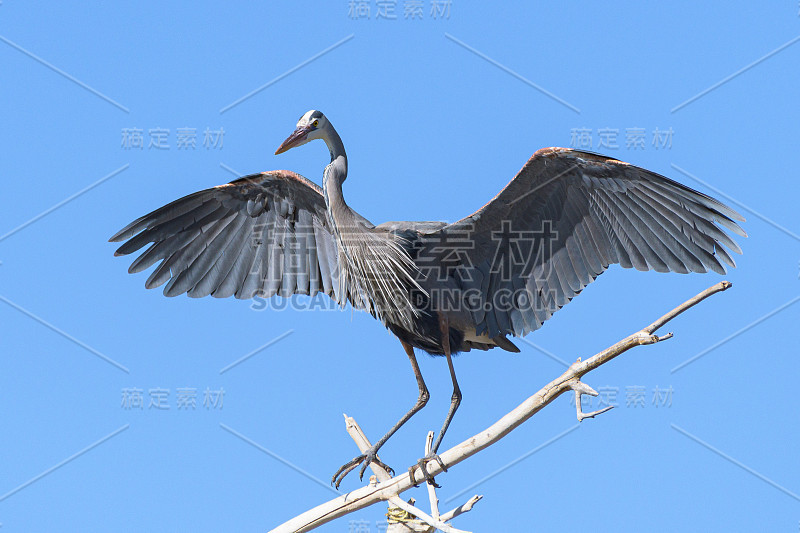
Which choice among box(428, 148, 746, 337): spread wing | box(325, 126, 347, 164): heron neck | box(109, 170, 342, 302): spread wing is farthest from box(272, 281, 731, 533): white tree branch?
box(325, 126, 347, 164): heron neck

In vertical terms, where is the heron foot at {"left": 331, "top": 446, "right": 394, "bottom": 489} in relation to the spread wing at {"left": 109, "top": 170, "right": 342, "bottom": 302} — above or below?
below

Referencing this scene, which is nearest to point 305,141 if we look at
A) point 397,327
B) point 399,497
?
point 397,327

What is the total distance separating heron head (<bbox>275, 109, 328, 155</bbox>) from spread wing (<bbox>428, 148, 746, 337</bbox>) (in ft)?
4.32

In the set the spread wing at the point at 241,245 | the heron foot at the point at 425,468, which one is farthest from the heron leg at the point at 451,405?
the spread wing at the point at 241,245

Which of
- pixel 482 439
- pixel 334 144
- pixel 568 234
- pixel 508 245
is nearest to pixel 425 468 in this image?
pixel 482 439

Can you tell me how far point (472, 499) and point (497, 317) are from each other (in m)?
1.79

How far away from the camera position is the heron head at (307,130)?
23.7 feet

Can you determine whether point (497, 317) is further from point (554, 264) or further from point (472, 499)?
point (472, 499)

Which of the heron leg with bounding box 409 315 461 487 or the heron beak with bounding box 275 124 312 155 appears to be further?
the heron beak with bounding box 275 124 312 155

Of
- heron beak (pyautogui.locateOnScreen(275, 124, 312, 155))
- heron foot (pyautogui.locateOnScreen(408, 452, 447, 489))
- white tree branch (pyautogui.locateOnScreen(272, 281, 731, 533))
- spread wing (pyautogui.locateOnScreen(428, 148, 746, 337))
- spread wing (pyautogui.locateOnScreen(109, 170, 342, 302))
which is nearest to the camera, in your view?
white tree branch (pyautogui.locateOnScreen(272, 281, 731, 533))

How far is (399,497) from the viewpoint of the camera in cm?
620

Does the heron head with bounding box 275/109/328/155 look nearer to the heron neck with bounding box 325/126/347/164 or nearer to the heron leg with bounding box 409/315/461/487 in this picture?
the heron neck with bounding box 325/126/347/164

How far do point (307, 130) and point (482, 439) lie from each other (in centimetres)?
293

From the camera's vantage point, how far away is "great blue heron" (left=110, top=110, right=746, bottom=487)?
6.78 meters
